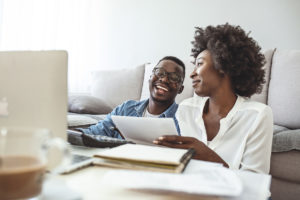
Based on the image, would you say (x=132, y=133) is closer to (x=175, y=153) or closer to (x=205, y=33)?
(x=175, y=153)

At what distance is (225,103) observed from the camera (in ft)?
4.43

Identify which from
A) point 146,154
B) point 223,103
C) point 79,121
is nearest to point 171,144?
point 146,154

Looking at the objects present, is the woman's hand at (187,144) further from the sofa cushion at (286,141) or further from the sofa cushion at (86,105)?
the sofa cushion at (86,105)

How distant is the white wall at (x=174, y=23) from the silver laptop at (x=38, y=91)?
7.74 ft

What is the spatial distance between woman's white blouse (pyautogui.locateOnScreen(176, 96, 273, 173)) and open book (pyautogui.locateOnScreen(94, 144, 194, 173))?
0.46m

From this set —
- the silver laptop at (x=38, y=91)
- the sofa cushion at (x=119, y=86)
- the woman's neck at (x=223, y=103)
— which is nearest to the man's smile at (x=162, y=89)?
the woman's neck at (x=223, y=103)

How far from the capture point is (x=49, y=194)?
0.52 meters

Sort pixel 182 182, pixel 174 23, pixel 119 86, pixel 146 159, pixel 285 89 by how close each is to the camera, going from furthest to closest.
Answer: pixel 174 23 → pixel 119 86 → pixel 285 89 → pixel 146 159 → pixel 182 182

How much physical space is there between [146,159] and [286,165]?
1.23 metres

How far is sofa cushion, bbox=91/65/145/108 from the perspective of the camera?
9.05 ft

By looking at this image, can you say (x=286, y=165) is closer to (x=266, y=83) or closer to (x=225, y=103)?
(x=225, y=103)

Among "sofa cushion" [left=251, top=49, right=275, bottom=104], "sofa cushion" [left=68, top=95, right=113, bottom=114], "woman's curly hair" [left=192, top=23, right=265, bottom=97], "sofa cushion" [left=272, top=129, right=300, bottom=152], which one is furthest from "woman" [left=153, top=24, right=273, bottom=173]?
"sofa cushion" [left=68, top=95, right=113, bottom=114]

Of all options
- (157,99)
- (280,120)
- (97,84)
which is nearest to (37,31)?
(97,84)

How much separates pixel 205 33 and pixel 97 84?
164cm
